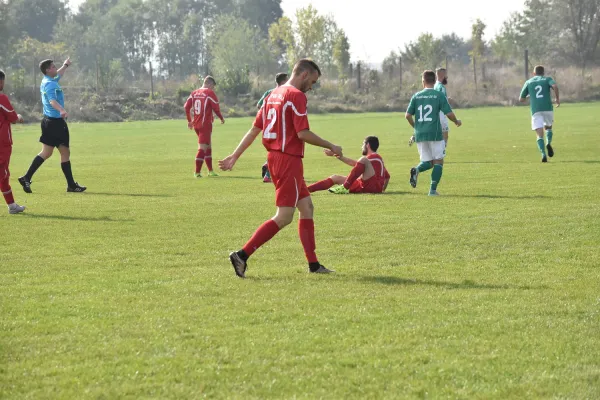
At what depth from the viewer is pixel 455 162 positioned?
70.7ft

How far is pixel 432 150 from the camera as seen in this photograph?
15234mm

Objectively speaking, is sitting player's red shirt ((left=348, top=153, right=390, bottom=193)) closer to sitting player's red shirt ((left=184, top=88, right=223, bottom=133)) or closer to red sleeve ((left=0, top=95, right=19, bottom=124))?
red sleeve ((left=0, top=95, right=19, bottom=124))

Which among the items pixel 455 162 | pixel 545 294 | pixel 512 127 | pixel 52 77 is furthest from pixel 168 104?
pixel 545 294

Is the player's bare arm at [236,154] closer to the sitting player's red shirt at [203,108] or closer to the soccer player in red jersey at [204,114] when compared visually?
the soccer player in red jersey at [204,114]

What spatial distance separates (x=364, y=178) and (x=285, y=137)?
22.9ft

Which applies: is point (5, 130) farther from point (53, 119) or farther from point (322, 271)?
point (322, 271)

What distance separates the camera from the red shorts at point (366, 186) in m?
15.1

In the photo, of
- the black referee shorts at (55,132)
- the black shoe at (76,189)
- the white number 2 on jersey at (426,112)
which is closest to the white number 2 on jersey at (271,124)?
the white number 2 on jersey at (426,112)

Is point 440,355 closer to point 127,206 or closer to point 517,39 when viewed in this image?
point 127,206

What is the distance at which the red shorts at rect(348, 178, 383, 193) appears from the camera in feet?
49.7

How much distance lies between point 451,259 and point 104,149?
2268cm

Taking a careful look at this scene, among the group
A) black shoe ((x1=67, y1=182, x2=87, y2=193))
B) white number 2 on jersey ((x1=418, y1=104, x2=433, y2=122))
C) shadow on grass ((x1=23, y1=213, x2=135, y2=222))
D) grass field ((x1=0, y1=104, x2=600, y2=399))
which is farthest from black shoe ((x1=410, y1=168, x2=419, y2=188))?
black shoe ((x1=67, y1=182, x2=87, y2=193))

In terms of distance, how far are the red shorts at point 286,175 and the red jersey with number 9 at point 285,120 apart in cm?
6

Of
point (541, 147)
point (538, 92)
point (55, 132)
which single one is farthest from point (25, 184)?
point (538, 92)
